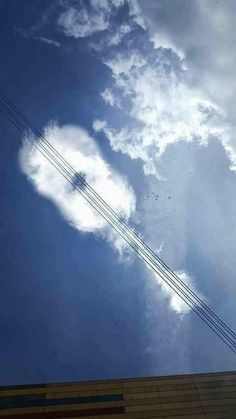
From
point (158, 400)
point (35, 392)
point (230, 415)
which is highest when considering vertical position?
point (35, 392)

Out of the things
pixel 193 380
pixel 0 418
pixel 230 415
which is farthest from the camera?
pixel 193 380

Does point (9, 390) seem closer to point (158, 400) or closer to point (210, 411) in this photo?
point (158, 400)

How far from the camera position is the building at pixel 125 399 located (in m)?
38.8

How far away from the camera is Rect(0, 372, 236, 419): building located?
1529 inches

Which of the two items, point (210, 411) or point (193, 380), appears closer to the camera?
point (210, 411)

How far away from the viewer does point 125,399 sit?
4041 cm

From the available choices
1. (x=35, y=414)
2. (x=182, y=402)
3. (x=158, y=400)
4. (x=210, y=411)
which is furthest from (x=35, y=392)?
(x=210, y=411)

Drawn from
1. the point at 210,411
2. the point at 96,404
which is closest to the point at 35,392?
the point at 96,404

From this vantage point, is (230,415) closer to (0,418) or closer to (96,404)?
(96,404)

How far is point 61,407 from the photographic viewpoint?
1538 inches

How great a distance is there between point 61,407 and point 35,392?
10.9 feet

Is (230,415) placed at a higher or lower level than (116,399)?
lower

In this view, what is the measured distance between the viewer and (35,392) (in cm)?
4012

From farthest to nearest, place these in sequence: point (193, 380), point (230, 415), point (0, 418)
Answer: point (193, 380) < point (230, 415) < point (0, 418)
